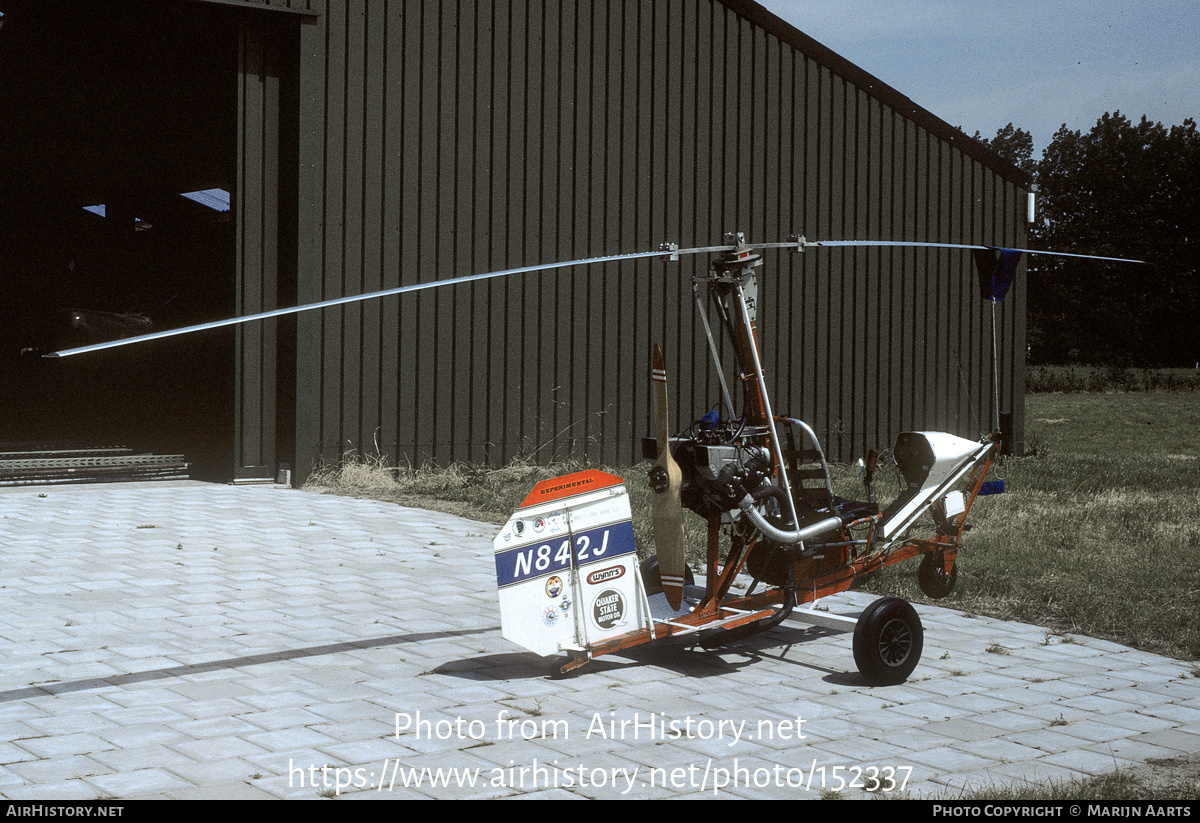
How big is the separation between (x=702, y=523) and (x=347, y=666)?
172 inches

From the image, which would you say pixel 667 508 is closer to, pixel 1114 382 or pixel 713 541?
pixel 713 541

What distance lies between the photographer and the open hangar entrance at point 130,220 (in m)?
10.9

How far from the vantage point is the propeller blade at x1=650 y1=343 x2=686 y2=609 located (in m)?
4.74

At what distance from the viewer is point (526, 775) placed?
11.7ft

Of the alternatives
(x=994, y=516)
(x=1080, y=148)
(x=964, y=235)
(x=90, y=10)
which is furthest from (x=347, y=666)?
(x=1080, y=148)

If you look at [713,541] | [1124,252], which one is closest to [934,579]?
[713,541]

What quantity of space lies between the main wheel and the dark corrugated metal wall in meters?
7.15

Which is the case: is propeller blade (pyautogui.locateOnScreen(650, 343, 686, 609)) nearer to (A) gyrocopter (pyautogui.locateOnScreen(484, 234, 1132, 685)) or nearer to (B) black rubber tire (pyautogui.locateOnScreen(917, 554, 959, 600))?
(A) gyrocopter (pyautogui.locateOnScreen(484, 234, 1132, 685))

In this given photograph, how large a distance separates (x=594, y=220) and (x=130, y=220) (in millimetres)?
7129

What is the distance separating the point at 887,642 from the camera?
485cm

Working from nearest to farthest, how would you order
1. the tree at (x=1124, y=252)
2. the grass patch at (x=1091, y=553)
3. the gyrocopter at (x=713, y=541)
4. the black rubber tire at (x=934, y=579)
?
the gyrocopter at (x=713, y=541) → the grass patch at (x=1091, y=553) → the black rubber tire at (x=934, y=579) → the tree at (x=1124, y=252)

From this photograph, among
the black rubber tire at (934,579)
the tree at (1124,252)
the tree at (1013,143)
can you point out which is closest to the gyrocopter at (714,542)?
the black rubber tire at (934,579)

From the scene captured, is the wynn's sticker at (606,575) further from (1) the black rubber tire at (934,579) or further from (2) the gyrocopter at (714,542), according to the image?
(1) the black rubber tire at (934,579)

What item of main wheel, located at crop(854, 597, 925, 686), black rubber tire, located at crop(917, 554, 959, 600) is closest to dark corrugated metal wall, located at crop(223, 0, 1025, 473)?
black rubber tire, located at crop(917, 554, 959, 600)
